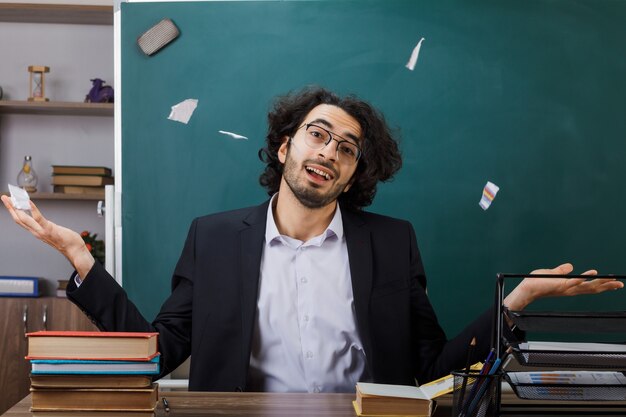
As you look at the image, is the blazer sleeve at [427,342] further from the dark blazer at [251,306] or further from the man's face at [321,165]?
the man's face at [321,165]

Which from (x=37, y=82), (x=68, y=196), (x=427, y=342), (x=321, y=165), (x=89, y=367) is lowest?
(x=427, y=342)

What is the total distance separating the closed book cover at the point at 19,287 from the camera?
146 inches

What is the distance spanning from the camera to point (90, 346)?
1.37m

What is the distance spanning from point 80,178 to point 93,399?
264cm

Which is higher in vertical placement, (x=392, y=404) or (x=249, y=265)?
(x=249, y=265)

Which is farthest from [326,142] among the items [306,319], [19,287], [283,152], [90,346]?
[19,287]

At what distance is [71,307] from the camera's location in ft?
11.8

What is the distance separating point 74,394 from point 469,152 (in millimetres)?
1939

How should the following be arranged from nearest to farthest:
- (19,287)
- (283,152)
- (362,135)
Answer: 1. (362,135)
2. (283,152)
3. (19,287)

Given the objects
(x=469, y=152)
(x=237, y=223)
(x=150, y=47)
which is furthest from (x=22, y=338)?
(x=469, y=152)

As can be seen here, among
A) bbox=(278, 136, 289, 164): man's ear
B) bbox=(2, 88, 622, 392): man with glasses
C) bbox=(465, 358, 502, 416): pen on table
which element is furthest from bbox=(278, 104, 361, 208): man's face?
bbox=(465, 358, 502, 416): pen on table

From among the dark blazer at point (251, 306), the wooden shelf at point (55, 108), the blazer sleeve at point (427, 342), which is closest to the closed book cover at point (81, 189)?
the wooden shelf at point (55, 108)

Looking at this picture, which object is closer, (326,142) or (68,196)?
(326,142)

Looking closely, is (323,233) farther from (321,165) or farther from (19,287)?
(19,287)
